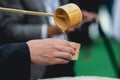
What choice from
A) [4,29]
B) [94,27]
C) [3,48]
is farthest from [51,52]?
[94,27]

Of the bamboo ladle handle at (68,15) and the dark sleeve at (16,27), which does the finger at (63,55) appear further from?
the dark sleeve at (16,27)

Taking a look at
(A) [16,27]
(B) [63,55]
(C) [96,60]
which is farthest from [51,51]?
(C) [96,60]

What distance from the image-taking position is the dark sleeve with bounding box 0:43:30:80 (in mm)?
1129

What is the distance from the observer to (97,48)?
210cm

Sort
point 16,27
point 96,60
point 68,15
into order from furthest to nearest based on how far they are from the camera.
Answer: point 96,60 < point 16,27 < point 68,15

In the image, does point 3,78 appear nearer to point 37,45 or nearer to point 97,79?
point 37,45

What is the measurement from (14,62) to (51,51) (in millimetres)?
104

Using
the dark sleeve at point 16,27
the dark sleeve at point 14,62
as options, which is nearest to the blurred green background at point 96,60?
the dark sleeve at point 16,27

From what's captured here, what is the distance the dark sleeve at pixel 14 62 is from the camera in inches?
44.4

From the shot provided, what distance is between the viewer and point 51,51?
1.11m

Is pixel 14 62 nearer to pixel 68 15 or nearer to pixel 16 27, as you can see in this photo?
pixel 68 15

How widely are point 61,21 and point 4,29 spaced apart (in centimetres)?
84

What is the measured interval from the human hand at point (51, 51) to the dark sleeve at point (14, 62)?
27mm

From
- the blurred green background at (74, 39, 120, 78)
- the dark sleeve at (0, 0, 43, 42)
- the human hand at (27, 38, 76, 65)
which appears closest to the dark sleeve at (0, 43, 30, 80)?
the human hand at (27, 38, 76, 65)
